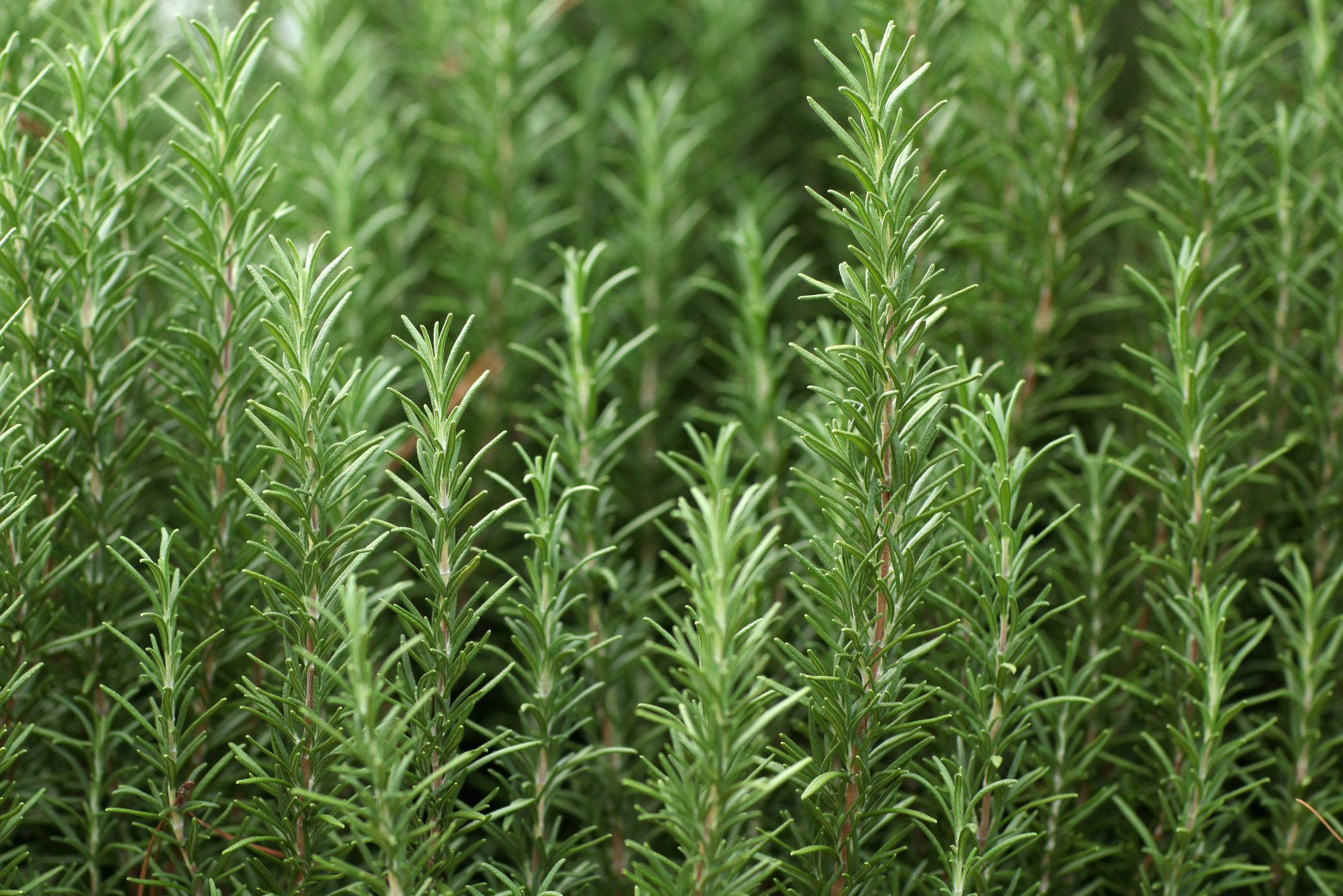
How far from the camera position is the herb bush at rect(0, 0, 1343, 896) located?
0.48 meters

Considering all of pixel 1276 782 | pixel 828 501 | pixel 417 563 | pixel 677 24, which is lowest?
pixel 417 563

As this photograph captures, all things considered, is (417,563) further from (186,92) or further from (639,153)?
(186,92)

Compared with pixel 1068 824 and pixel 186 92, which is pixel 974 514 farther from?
pixel 186 92

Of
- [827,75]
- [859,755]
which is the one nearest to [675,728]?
[859,755]

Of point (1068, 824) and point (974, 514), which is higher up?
point (974, 514)

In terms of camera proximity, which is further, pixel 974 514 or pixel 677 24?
pixel 677 24

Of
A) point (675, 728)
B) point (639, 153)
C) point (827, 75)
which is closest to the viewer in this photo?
point (675, 728)

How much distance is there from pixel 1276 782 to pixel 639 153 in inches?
24.1

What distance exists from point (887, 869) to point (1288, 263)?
0.47 m

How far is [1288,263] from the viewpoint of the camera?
26.6 inches

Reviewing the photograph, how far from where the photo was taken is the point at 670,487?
75 centimetres

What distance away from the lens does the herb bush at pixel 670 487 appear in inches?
19.0

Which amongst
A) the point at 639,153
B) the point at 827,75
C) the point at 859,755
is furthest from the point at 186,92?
the point at 859,755

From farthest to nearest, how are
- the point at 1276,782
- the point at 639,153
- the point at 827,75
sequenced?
the point at 827,75 < the point at 639,153 < the point at 1276,782
